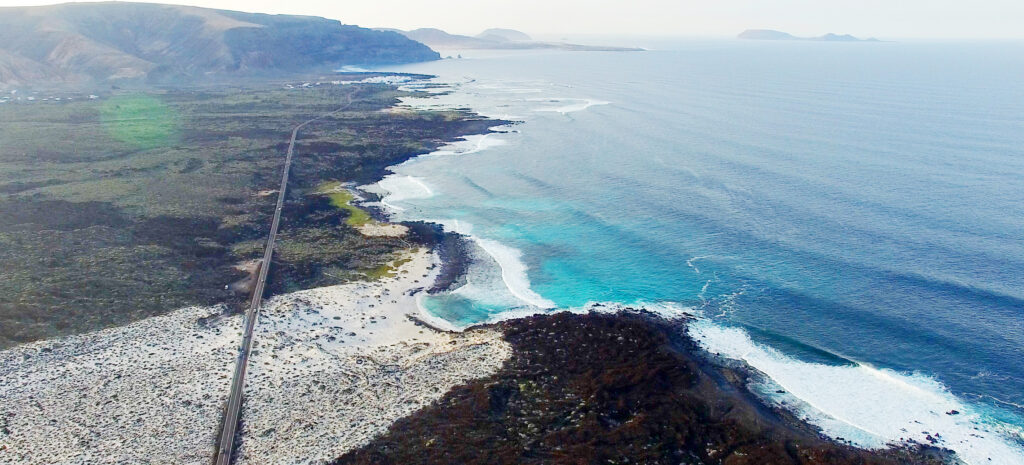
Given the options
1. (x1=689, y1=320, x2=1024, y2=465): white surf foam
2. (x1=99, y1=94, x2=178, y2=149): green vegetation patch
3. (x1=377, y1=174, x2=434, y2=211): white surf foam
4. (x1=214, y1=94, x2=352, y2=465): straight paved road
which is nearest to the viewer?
(x1=214, y1=94, x2=352, y2=465): straight paved road

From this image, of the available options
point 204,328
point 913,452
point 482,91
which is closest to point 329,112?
point 482,91

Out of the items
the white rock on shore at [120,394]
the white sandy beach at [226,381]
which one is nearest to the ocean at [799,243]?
the white sandy beach at [226,381]

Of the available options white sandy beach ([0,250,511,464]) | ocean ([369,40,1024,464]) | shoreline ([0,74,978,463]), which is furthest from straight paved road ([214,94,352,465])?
ocean ([369,40,1024,464])

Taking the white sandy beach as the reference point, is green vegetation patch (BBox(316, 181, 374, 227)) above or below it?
above

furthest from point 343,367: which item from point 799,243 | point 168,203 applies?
point 168,203

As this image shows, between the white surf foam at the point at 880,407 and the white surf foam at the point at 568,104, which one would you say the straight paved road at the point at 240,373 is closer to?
the white surf foam at the point at 880,407

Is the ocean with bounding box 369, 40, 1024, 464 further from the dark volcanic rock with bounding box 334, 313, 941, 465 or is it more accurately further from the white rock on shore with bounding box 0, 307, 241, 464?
the white rock on shore with bounding box 0, 307, 241, 464

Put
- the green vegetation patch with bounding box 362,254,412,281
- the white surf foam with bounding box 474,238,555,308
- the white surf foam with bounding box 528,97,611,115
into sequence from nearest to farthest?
the white surf foam with bounding box 474,238,555,308, the green vegetation patch with bounding box 362,254,412,281, the white surf foam with bounding box 528,97,611,115
